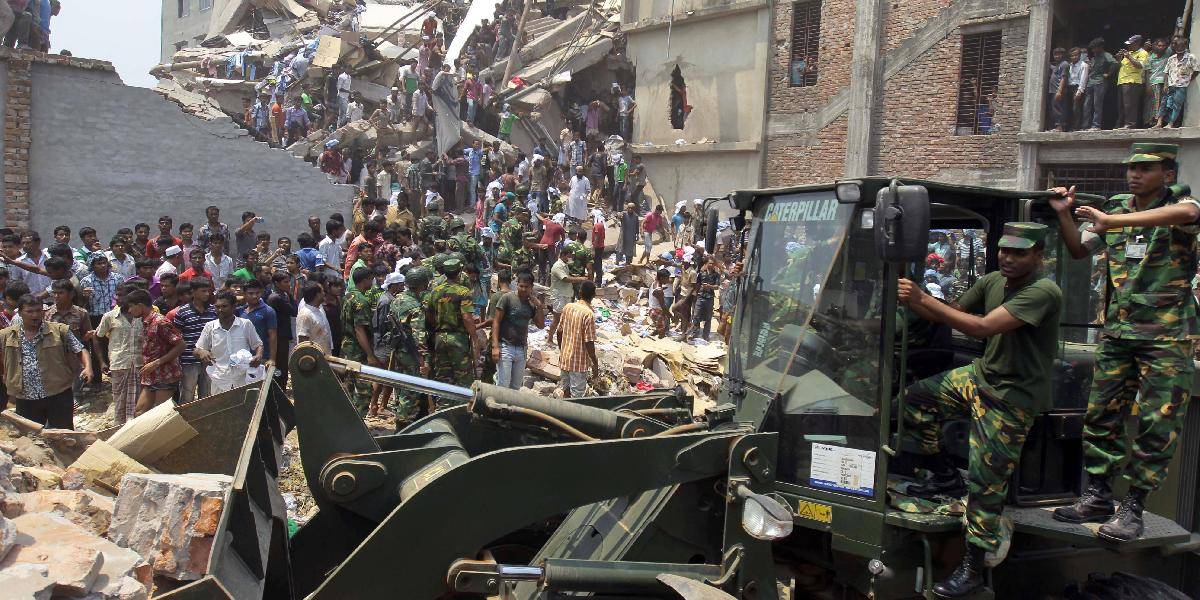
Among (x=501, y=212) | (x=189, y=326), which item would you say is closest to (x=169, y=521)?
(x=189, y=326)

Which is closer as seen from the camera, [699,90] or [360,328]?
[360,328]

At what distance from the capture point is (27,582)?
4.18 m

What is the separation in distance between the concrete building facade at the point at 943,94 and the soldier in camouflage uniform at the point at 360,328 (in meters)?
14.2

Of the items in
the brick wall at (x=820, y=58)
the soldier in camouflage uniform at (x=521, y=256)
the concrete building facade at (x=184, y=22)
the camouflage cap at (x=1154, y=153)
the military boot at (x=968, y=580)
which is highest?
the concrete building facade at (x=184, y=22)

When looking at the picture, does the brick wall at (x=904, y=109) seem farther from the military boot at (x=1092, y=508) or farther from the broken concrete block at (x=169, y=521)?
the broken concrete block at (x=169, y=521)

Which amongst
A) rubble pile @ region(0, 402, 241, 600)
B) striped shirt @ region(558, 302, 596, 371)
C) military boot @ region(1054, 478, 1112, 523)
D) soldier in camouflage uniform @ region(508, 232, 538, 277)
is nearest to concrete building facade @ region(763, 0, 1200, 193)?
soldier in camouflage uniform @ region(508, 232, 538, 277)

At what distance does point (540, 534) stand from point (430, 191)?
1735 centimetres

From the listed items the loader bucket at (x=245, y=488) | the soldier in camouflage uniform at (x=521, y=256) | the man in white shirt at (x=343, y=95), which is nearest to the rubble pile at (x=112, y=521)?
the loader bucket at (x=245, y=488)

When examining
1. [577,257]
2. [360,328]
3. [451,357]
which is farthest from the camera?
[577,257]

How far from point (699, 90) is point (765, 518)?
815 inches

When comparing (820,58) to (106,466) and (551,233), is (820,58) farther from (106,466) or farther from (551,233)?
(106,466)

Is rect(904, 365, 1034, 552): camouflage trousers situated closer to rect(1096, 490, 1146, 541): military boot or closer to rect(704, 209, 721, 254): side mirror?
rect(1096, 490, 1146, 541): military boot

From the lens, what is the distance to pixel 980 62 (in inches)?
746

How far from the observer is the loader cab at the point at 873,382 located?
4.21 m
